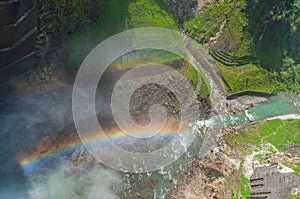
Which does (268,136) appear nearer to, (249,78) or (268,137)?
(268,137)

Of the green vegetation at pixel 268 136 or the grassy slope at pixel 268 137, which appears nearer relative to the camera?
the grassy slope at pixel 268 137

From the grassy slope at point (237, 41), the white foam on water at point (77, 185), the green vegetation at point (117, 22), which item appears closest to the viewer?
the white foam on water at point (77, 185)

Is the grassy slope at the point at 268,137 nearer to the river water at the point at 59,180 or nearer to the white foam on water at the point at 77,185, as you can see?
the river water at the point at 59,180

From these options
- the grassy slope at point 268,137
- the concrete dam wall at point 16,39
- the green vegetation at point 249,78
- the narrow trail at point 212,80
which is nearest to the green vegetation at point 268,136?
the grassy slope at point 268,137

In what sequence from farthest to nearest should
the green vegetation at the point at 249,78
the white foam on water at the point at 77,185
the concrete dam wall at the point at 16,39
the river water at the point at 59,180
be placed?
the green vegetation at the point at 249,78 < the white foam on water at the point at 77,185 < the river water at the point at 59,180 < the concrete dam wall at the point at 16,39

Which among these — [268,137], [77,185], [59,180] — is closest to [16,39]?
[59,180]

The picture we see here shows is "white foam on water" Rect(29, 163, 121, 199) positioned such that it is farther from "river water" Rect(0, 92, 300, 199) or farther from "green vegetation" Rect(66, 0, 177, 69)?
"green vegetation" Rect(66, 0, 177, 69)

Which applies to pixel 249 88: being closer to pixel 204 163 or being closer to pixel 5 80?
pixel 204 163
